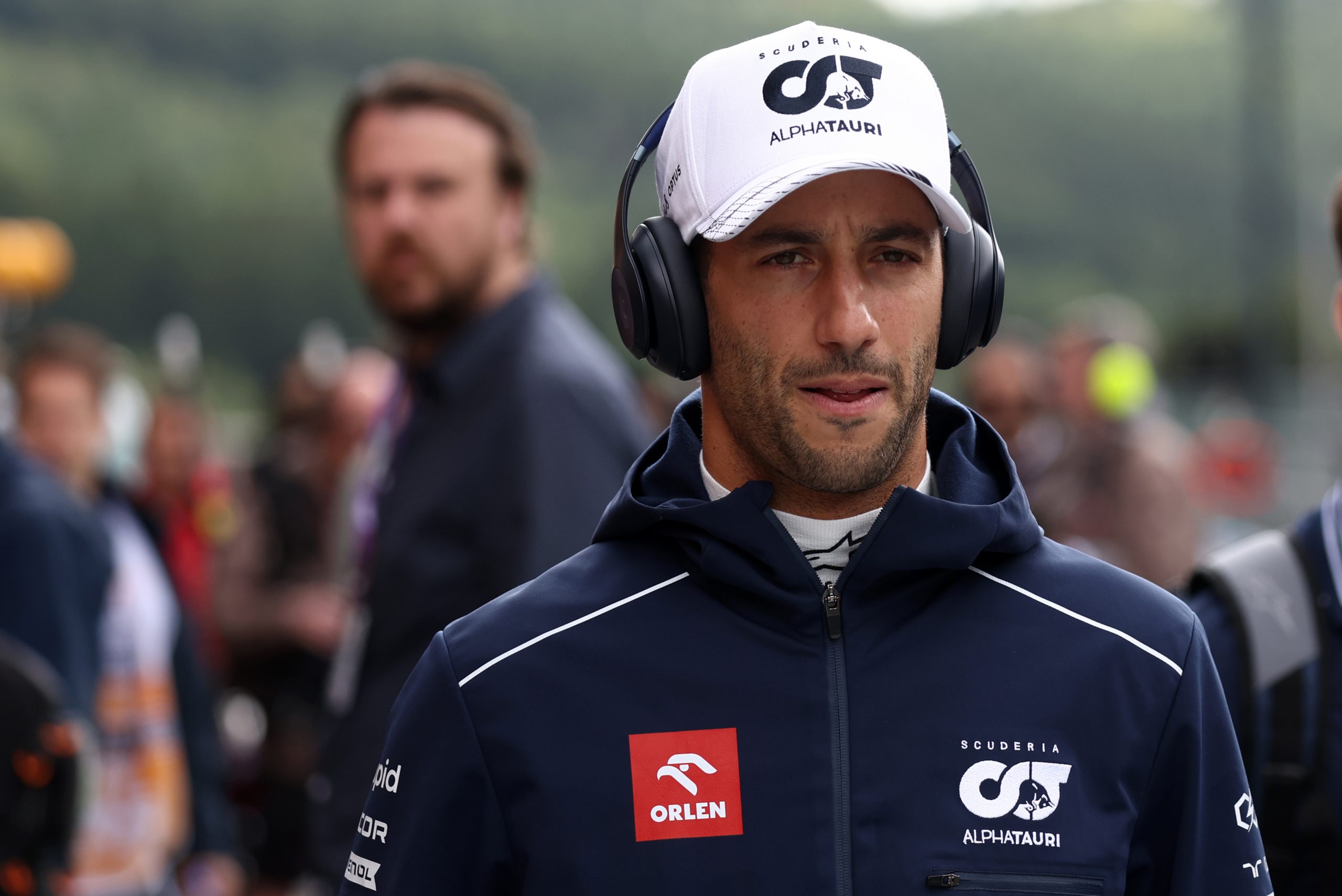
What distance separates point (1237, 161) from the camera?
1313 inches

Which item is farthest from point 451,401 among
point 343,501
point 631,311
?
point 343,501

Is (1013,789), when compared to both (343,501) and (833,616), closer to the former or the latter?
(833,616)

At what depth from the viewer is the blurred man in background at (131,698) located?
4.47 m

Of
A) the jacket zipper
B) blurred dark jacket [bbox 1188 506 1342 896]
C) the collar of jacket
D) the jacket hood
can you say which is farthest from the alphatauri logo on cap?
the collar of jacket

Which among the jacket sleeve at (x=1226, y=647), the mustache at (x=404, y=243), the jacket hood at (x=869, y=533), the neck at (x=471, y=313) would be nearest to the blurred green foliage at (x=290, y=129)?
the neck at (x=471, y=313)

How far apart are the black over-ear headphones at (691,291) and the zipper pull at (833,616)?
32 cm

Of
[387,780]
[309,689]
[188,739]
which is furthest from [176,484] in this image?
[387,780]

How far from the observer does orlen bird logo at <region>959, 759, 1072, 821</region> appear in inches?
60.5

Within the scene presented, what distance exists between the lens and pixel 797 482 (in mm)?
1644

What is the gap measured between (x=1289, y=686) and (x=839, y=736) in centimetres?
86

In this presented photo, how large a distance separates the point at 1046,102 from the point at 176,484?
31555 millimetres

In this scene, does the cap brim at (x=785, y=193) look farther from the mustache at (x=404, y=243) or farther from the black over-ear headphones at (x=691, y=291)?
the mustache at (x=404, y=243)

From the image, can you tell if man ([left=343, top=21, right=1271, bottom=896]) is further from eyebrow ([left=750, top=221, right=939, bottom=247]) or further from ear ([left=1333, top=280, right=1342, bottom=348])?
ear ([left=1333, top=280, right=1342, bottom=348])

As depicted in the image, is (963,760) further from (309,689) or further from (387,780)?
(309,689)
